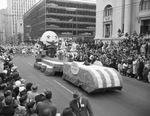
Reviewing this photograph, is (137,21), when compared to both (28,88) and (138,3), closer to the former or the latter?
(138,3)

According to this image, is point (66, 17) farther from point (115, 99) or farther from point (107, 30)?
point (115, 99)

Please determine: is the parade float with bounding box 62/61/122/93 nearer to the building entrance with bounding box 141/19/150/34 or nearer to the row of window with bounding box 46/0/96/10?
the building entrance with bounding box 141/19/150/34

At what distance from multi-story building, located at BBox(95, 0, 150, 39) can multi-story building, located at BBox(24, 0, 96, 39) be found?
33.2 metres

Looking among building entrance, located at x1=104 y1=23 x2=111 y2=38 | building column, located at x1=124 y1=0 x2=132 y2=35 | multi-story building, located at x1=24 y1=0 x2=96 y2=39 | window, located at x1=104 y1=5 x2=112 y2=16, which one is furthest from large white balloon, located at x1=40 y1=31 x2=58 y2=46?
multi-story building, located at x1=24 y1=0 x2=96 y2=39

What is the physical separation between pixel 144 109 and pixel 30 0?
114 feet

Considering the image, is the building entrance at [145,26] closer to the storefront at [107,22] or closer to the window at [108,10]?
the storefront at [107,22]

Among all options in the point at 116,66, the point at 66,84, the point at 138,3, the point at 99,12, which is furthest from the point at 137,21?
the point at 66,84

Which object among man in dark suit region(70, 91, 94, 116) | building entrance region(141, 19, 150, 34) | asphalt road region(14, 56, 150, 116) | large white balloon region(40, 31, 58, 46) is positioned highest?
building entrance region(141, 19, 150, 34)

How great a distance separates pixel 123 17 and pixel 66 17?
136 feet

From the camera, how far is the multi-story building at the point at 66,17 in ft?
205

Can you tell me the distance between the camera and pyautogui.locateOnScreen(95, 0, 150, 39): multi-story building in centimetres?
2500

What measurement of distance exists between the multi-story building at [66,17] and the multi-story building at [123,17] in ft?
109

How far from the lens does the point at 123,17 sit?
1070 inches

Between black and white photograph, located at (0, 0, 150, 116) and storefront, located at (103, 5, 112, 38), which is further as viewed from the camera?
storefront, located at (103, 5, 112, 38)
